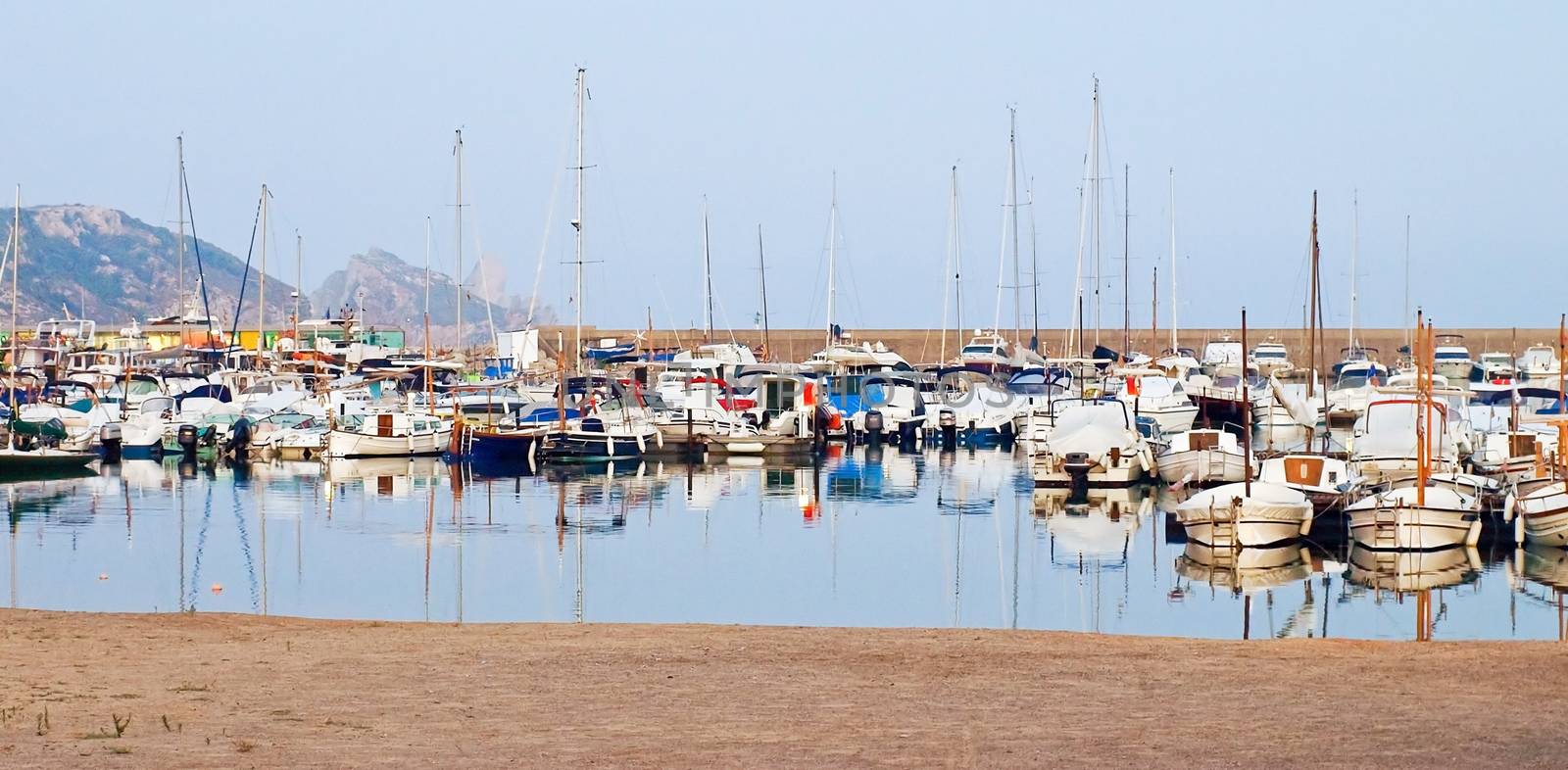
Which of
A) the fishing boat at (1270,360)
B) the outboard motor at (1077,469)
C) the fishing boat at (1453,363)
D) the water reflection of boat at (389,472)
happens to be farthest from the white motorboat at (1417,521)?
the fishing boat at (1270,360)

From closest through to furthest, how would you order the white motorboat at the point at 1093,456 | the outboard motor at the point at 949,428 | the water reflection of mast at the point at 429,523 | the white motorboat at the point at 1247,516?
the water reflection of mast at the point at 429,523, the white motorboat at the point at 1247,516, the white motorboat at the point at 1093,456, the outboard motor at the point at 949,428

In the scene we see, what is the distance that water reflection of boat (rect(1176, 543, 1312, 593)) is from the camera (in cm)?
2561

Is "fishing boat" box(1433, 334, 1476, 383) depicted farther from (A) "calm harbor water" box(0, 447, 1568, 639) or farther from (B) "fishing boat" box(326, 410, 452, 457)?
(B) "fishing boat" box(326, 410, 452, 457)

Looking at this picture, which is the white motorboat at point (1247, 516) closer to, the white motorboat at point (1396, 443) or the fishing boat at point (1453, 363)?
the white motorboat at point (1396, 443)

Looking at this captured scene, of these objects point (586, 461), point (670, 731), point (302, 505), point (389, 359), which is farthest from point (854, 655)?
point (389, 359)

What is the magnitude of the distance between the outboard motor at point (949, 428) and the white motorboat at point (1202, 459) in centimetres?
1416

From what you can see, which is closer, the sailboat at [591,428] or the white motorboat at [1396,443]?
the white motorboat at [1396,443]

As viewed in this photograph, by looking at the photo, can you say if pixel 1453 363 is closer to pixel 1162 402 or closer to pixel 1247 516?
pixel 1162 402

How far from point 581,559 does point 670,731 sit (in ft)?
53.9

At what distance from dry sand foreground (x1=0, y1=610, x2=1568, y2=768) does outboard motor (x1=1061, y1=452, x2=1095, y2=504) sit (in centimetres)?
2197

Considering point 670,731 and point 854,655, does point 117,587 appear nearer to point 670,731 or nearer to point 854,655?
point 854,655

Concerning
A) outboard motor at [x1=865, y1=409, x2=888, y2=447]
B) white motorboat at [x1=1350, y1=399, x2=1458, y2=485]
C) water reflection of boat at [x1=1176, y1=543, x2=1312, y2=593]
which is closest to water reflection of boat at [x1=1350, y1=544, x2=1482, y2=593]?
water reflection of boat at [x1=1176, y1=543, x2=1312, y2=593]

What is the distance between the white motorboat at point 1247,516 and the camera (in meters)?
28.4

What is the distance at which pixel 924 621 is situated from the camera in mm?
22766
